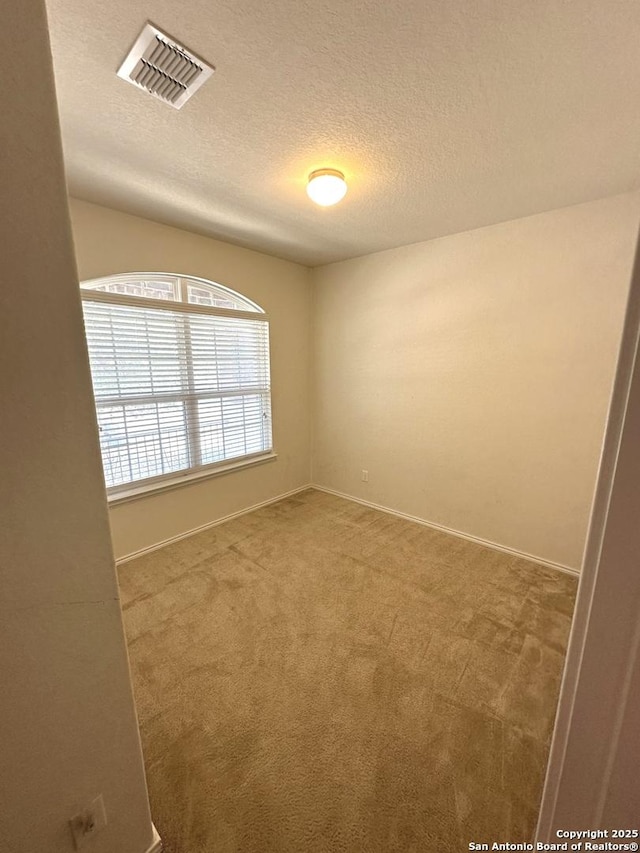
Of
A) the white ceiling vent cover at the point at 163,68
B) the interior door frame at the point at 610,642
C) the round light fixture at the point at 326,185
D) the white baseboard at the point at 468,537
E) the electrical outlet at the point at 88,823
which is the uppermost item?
the white ceiling vent cover at the point at 163,68

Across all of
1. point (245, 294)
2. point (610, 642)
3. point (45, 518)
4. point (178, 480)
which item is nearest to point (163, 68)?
point (45, 518)

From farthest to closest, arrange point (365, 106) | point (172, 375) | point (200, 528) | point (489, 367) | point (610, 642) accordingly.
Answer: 1. point (200, 528)
2. point (172, 375)
3. point (489, 367)
4. point (365, 106)
5. point (610, 642)

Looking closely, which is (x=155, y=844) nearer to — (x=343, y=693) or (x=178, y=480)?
(x=343, y=693)

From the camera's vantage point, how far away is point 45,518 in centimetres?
71

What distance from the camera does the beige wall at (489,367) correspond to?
7.14 ft

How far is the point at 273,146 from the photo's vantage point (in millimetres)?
1579

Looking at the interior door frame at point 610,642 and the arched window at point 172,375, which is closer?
the interior door frame at point 610,642

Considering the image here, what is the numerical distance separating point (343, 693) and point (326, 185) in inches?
102

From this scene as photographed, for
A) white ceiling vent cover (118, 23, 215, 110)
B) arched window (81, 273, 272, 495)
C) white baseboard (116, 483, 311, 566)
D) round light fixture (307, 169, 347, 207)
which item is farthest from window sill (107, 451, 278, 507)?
round light fixture (307, 169, 347, 207)

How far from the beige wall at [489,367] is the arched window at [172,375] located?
103cm

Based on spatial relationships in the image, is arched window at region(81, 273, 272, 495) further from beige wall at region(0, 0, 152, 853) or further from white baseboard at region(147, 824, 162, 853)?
white baseboard at region(147, 824, 162, 853)

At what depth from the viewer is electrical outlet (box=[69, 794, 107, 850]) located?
2.78 ft

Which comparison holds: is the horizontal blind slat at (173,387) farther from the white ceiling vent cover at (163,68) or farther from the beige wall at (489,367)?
the white ceiling vent cover at (163,68)

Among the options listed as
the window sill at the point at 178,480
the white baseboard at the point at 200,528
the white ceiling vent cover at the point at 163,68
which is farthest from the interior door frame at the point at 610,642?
the white baseboard at the point at 200,528
